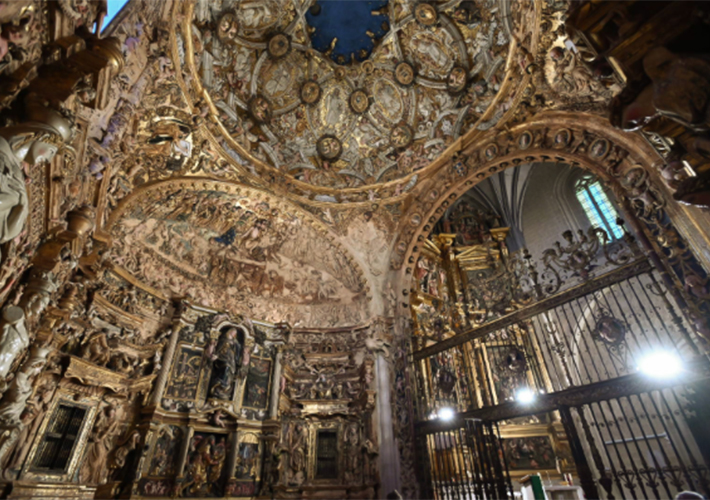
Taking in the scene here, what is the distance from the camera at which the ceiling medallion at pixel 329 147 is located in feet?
38.3

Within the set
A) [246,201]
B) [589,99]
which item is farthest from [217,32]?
[589,99]

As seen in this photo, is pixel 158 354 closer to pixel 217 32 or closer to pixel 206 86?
pixel 206 86

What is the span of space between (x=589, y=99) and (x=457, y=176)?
12.5 feet

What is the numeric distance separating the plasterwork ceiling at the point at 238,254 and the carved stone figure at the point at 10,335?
386 cm

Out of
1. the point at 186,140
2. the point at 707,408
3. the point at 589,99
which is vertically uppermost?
the point at 186,140

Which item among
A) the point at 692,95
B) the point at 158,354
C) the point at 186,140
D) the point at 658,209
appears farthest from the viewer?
the point at 186,140

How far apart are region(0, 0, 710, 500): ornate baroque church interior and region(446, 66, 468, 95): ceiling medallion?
8 centimetres

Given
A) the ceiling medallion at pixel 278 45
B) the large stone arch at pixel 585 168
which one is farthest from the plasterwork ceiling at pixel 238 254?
the ceiling medallion at pixel 278 45

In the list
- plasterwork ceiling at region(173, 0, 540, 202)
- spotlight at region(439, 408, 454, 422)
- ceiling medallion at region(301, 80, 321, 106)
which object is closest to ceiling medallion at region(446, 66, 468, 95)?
plasterwork ceiling at region(173, 0, 540, 202)

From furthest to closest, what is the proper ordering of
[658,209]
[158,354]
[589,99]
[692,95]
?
[158,354] → [589,99] → [658,209] → [692,95]

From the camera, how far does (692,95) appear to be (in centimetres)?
261

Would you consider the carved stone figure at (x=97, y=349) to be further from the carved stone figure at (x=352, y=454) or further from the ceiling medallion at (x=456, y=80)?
the ceiling medallion at (x=456, y=80)

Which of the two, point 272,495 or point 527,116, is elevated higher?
point 527,116

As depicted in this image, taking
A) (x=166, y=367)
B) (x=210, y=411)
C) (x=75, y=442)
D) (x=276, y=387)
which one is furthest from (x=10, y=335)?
(x=276, y=387)
